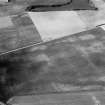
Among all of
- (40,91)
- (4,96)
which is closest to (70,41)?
(40,91)

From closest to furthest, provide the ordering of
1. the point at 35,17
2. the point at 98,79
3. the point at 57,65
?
the point at 98,79, the point at 57,65, the point at 35,17

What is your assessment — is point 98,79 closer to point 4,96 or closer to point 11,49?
point 4,96

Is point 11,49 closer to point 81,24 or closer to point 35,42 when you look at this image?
point 35,42

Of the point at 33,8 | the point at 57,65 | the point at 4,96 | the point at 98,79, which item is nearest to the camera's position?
the point at 4,96

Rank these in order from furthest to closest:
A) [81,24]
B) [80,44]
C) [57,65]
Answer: [81,24] → [80,44] → [57,65]

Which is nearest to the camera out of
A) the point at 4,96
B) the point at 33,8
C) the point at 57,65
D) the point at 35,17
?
the point at 4,96

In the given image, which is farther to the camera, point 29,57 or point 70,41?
point 70,41

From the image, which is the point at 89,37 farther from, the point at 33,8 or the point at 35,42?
the point at 33,8

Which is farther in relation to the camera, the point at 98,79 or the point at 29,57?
the point at 29,57

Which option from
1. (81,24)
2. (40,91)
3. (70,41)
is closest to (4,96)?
(40,91)
